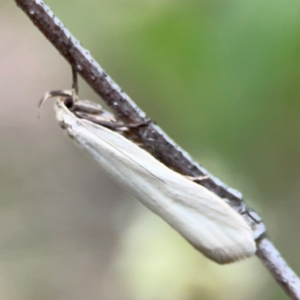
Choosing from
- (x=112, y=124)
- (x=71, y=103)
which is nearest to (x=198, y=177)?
(x=112, y=124)

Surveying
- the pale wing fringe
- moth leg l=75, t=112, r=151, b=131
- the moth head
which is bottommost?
the pale wing fringe

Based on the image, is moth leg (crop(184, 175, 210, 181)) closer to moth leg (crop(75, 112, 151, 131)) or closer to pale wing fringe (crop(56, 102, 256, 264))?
pale wing fringe (crop(56, 102, 256, 264))

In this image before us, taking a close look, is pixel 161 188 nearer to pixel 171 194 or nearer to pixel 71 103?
pixel 171 194

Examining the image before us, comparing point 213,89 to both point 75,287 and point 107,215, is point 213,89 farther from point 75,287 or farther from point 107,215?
point 75,287

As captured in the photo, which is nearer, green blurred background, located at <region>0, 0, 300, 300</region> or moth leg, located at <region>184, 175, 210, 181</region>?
moth leg, located at <region>184, 175, 210, 181</region>

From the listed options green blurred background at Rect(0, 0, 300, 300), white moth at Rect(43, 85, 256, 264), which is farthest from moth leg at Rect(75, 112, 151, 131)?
green blurred background at Rect(0, 0, 300, 300)

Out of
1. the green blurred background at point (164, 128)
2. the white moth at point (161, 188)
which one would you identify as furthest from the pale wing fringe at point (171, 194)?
the green blurred background at point (164, 128)

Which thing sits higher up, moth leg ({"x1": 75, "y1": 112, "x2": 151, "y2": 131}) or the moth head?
the moth head

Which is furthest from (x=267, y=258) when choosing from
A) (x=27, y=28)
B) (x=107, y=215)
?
(x=27, y=28)
